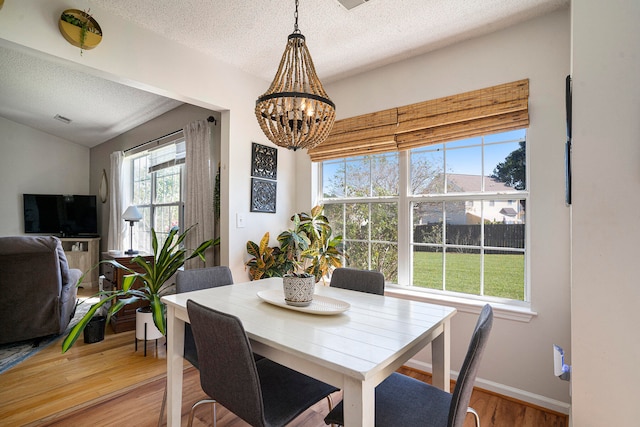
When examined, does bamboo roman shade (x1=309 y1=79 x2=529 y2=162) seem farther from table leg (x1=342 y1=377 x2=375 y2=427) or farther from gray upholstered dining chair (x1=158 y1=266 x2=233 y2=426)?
table leg (x1=342 y1=377 x2=375 y2=427)

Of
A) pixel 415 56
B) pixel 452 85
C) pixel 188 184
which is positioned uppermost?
pixel 415 56

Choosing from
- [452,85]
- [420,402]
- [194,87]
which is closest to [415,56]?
[452,85]

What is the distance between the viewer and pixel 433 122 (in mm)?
2432

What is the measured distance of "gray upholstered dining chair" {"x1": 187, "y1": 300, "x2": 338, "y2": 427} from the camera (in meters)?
1.07

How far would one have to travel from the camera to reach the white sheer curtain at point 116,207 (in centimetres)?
493

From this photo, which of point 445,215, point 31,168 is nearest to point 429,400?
point 445,215

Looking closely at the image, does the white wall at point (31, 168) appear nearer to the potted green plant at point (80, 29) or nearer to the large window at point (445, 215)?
the potted green plant at point (80, 29)

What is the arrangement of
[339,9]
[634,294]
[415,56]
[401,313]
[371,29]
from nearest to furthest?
[634,294] → [401,313] → [339,9] → [371,29] → [415,56]

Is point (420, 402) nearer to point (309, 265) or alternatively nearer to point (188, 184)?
point (309, 265)

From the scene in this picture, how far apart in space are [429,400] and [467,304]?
1.21 metres

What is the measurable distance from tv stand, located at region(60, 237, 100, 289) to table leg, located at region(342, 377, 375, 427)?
5.99 m

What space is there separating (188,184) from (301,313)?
2.59 m

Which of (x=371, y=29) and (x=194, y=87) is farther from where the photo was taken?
(x=194, y=87)

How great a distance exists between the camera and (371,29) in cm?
225
